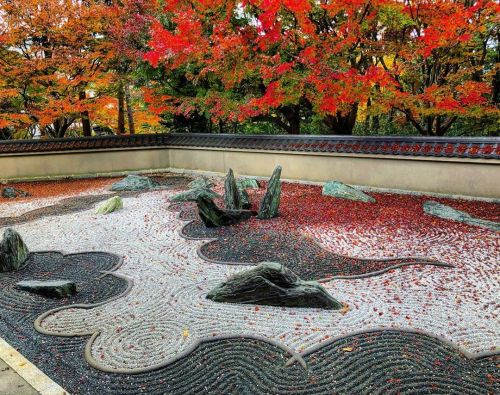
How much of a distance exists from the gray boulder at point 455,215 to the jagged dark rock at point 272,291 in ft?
15.9

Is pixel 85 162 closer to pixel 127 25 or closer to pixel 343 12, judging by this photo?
pixel 127 25

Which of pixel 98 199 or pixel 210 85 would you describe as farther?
pixel 210 85

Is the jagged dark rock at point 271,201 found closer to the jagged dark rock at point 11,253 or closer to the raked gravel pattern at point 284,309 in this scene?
the raked gravel pattern at point 284,309

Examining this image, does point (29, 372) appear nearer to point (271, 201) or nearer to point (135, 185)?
point (271, 201)

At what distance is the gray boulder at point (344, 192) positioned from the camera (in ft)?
36.2

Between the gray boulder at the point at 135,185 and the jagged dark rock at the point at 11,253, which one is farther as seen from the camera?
the gray boulder at the point at 135,185

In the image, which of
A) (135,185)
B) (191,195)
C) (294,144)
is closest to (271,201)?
(191,195)

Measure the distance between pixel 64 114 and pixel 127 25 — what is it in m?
4.05

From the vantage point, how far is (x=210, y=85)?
15984 millimetres

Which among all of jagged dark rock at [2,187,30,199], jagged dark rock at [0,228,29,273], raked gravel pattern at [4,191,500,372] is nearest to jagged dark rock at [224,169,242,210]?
raked gravel pattern at [4,191,500,372]

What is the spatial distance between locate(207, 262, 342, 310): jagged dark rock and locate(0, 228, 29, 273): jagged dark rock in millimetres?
3665

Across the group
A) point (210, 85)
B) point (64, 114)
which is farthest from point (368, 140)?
point (64, 114)

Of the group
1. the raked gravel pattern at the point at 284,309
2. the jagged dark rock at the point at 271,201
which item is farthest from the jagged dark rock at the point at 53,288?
the jagged dark rock at the point at 271,201

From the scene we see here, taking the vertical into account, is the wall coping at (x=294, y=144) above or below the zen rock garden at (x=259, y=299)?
above
